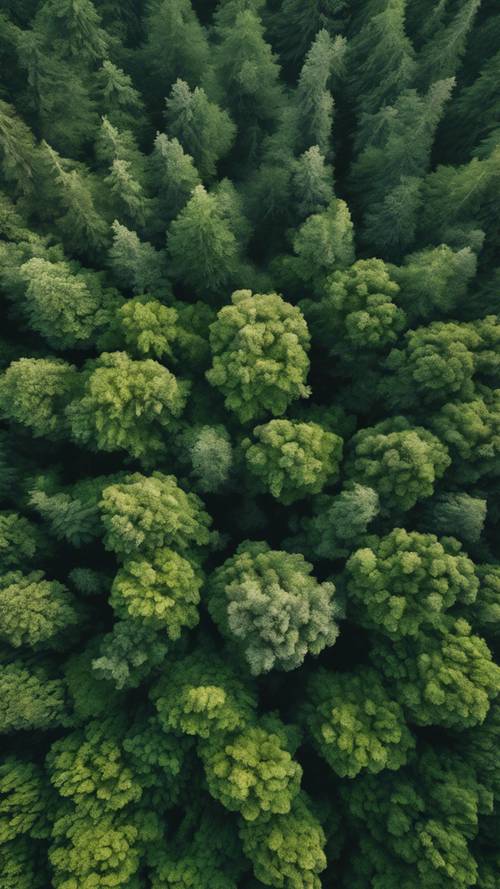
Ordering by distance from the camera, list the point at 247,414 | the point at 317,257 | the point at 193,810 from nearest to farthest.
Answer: the point at 193,810
the point at 247,414
the point at 317,257

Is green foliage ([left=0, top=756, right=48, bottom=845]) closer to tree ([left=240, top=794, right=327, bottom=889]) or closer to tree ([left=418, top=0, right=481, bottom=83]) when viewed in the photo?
tree ([left=240, top=794, right=327, bottom=889])

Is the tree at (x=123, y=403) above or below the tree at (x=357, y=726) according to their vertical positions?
above

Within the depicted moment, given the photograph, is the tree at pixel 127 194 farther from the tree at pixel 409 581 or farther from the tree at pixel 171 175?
the tree at pixel 409 581

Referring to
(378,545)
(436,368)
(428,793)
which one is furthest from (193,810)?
(436,368)

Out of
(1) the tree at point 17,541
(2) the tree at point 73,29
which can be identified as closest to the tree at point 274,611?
(1) the tree at point 17,541

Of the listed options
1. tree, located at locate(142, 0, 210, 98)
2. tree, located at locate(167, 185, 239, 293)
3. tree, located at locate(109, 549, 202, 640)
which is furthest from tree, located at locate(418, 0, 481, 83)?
tree, located at locate(109, 549, 202, 640)

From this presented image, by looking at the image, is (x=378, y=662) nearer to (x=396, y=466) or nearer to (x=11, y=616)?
(x=396, y=466)
